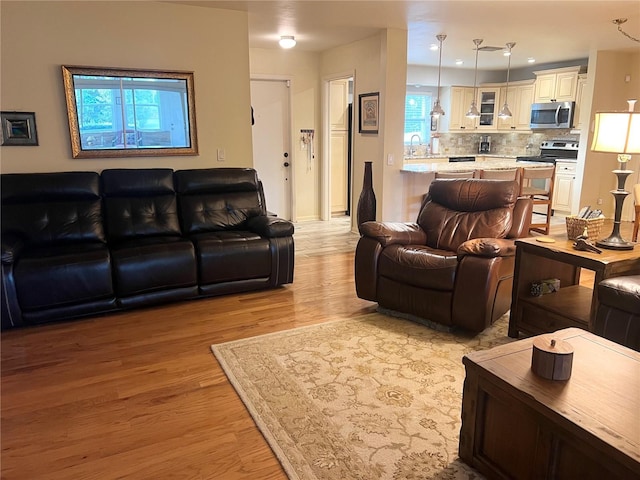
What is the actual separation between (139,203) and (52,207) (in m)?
0.66

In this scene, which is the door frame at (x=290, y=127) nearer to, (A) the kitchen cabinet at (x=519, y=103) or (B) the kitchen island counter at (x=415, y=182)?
(B) the kitchen island counter at (x=415, y=182)

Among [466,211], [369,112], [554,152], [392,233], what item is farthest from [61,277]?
[554,152]

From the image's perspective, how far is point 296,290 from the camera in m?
4.13

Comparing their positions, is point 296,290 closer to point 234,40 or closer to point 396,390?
point 396,390

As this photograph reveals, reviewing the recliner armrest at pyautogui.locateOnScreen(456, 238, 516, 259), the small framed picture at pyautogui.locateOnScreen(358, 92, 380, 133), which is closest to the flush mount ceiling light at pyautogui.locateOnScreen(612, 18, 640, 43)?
the small framed picture at pyautogui.locateOnScreen(358, 92, 380, 133)

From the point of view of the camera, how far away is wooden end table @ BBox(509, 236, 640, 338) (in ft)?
8.68

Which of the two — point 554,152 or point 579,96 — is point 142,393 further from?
point 554,152

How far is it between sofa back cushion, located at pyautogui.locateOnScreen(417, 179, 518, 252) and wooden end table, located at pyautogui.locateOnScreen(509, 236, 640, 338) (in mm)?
432

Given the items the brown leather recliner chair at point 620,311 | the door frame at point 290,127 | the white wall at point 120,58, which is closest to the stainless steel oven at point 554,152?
the door frame at point 290,127

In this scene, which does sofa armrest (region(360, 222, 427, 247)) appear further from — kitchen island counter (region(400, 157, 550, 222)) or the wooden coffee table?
kitchen island counter (region(400, 157, 550, 222))

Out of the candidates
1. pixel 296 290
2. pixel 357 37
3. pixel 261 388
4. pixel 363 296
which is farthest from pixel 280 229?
pixel 357 37

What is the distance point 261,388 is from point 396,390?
2.41ft

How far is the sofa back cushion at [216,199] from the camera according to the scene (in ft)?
13.9

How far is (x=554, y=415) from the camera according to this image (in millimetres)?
1523
